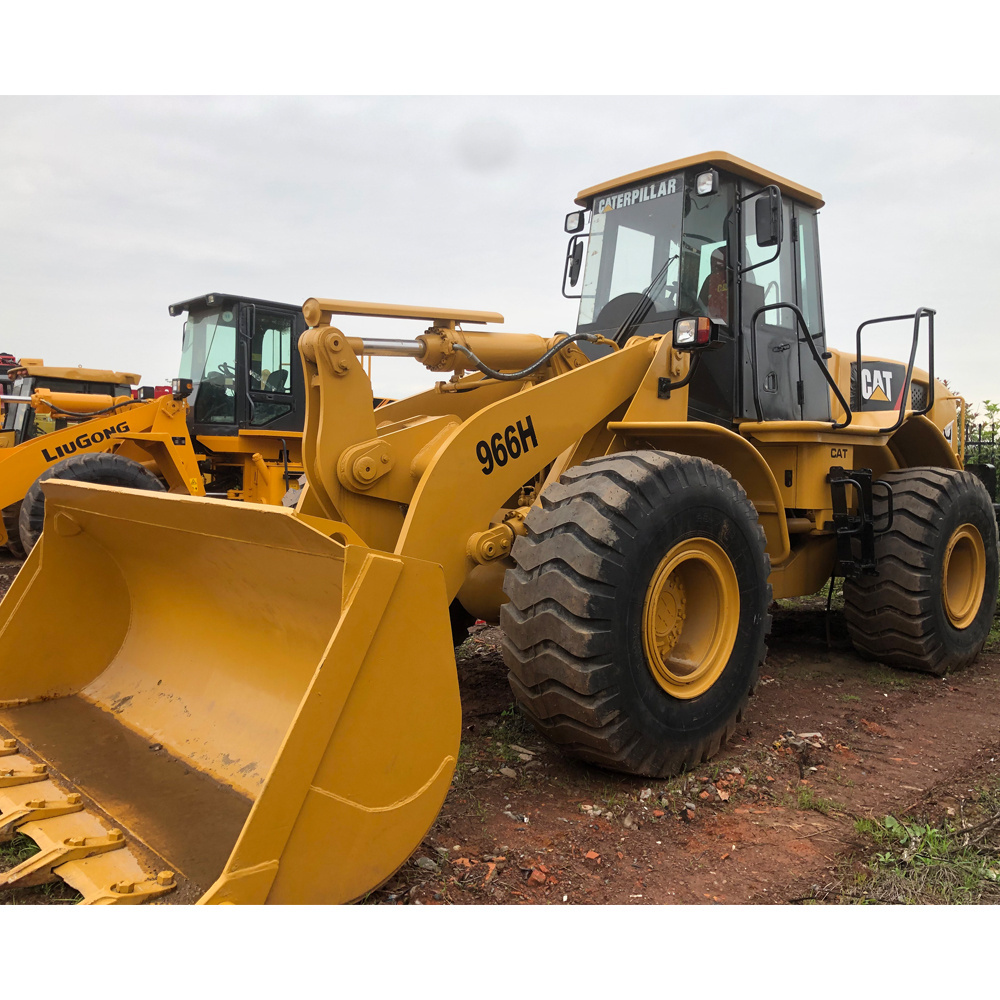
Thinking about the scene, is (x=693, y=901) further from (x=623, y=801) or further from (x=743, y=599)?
(x=743, y=599)

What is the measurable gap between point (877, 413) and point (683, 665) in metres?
3.03

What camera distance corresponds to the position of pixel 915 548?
5359mm

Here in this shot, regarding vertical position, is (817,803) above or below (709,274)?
below

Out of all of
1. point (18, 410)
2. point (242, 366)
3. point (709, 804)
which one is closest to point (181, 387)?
point (242, 366)

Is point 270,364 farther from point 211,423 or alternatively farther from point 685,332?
point 685,332

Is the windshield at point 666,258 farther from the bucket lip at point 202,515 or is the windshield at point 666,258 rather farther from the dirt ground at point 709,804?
the bucket lip at point 202,515

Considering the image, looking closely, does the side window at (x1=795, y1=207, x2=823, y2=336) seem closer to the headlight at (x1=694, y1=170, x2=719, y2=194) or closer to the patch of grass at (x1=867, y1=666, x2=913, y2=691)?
the headlight at (x1=694, y1=170, x2=719, y2=194)

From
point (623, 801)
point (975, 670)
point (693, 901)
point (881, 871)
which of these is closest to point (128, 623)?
point (623, 801)

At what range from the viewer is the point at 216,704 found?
3576mm

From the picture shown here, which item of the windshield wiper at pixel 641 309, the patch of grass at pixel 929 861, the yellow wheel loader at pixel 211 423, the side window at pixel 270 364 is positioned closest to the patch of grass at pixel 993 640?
the patch of grass at pixel 929 861

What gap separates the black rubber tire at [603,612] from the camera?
Answer: 3248 millimetres

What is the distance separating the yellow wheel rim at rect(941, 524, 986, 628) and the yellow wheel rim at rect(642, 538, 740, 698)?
9.06 feet

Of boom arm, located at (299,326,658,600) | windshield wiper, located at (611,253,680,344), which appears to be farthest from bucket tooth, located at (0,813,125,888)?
windshield wiper, located at (611,253,680,344)

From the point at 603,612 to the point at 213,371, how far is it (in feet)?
28.0
